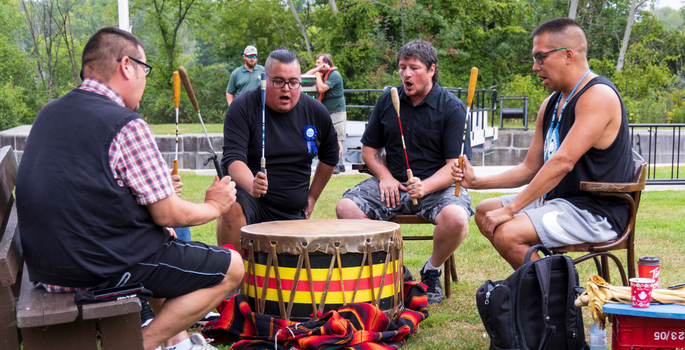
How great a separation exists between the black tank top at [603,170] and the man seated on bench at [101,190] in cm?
176

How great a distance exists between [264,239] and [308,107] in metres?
1.22

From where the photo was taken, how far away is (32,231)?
202cm

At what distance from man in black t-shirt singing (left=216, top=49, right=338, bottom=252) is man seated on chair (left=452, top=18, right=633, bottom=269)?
4.21 ft

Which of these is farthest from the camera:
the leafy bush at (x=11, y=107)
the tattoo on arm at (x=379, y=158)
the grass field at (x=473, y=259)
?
the leafy bush at (x=11, y=107)

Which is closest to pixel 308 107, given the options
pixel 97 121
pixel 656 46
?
pixel 97 121

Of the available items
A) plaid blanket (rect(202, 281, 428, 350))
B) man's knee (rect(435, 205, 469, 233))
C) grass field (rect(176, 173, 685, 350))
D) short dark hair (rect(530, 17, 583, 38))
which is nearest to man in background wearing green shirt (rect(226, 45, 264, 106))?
grass field (rect(176, 173, 685, 350))

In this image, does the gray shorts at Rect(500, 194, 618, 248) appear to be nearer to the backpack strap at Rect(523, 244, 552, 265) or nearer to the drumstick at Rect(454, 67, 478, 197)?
the backpack strap at Rect(523, 244, 552, 265)

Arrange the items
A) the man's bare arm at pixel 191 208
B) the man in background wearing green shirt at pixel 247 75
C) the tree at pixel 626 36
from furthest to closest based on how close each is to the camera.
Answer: the tree at pixel 626 36, the man in background wearing green shirt at pixel 247 75, the man's bare arm at pixel 191 208

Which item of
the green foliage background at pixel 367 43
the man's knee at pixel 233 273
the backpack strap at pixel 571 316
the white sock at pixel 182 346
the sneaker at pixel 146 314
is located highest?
the green foliage background at pixel 367 43

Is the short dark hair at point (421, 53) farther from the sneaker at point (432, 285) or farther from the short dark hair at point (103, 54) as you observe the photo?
the short dark hair at point (103, 54)

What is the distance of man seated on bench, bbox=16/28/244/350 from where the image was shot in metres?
2.00

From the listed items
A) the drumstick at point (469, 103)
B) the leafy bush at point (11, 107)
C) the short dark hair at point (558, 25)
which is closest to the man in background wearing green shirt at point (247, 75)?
the drumstick at point (469, 103)

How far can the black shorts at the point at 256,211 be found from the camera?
3496mm

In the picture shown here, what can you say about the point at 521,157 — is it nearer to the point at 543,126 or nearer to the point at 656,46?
the point at 543,126
